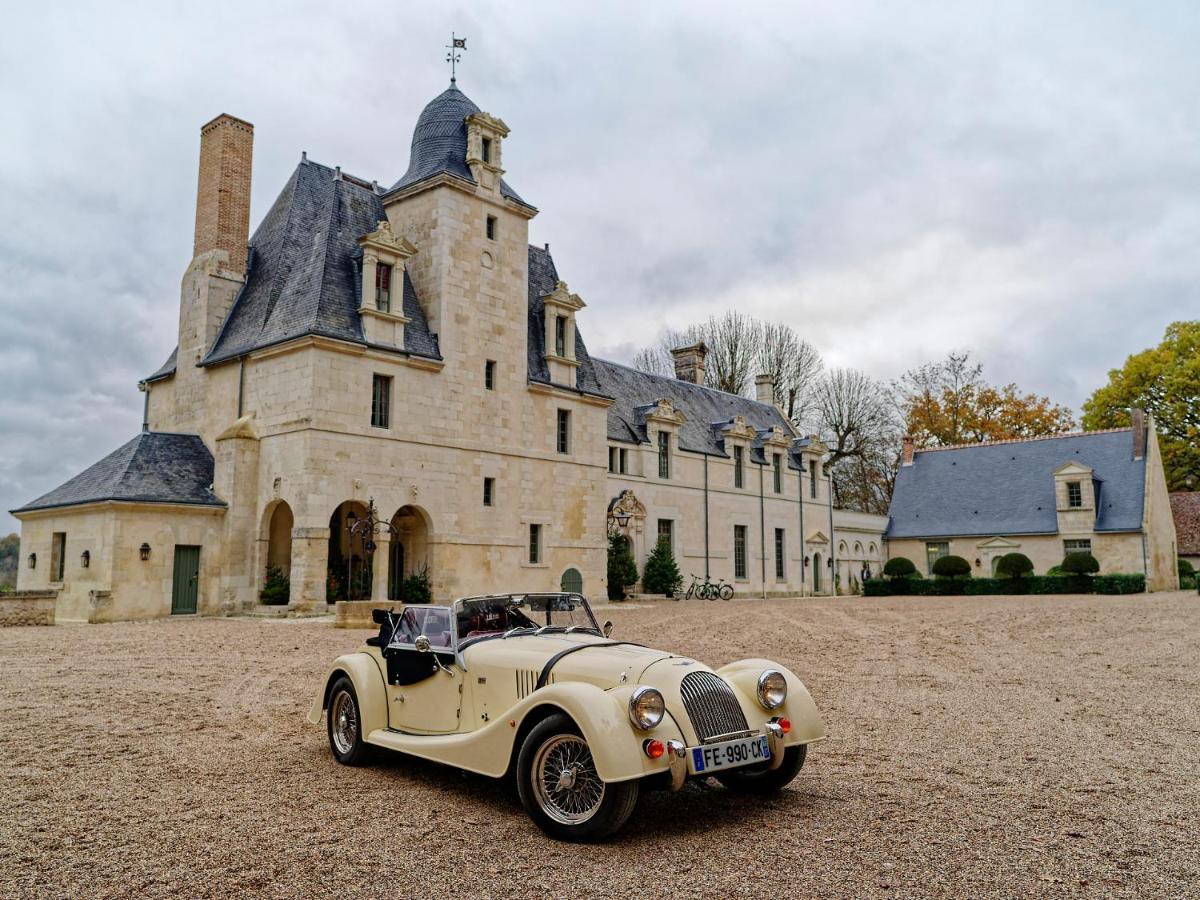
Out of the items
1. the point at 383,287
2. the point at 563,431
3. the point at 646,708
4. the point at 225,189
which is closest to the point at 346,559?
the point at 383,287

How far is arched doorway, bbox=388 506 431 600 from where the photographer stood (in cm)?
2448

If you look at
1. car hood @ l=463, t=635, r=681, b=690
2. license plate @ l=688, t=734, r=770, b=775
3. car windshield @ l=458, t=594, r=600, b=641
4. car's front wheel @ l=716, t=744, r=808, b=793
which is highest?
car windshield @ l=458, t=594, r=600, b=641

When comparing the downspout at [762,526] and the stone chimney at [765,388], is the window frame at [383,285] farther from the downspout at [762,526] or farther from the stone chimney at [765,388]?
the stone chimney at [765,388]

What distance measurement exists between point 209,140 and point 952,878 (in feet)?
87.1

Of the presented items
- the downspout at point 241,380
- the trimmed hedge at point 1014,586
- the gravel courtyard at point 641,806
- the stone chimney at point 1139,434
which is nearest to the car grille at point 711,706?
the gravel courtyard at point 641,806

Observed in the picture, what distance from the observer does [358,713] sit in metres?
6.96

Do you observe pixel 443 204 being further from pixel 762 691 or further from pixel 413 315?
pixel 762 691

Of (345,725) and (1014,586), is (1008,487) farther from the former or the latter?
(345,725)

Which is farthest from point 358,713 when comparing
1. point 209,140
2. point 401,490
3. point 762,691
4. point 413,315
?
point 209,140

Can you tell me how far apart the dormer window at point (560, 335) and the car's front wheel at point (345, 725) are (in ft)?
73.7

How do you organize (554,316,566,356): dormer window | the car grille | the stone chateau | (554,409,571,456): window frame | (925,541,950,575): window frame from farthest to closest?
1. (925,541,950,575): window frame
2. (554,316,566,356): dormer window
3. (554,409,571,456): window frame
4. the stone chateau
5. the car grille

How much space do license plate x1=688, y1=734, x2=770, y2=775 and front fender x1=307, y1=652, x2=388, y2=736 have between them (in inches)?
109

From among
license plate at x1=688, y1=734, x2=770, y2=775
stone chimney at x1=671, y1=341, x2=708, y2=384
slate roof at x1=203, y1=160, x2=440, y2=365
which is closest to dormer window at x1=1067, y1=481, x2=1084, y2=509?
stone chimney at x1=671, y1=341, x2=708, y2=384

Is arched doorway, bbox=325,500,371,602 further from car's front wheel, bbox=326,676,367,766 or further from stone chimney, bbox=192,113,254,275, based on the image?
car's front wheel, bbox=326,676,367,766
